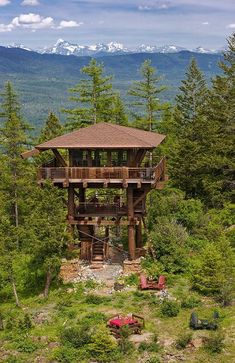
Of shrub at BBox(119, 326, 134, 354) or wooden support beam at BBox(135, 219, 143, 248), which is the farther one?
wooden support beam at BBox(135, 219, 143, 248)

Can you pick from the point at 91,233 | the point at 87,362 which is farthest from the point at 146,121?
the point at 87,362

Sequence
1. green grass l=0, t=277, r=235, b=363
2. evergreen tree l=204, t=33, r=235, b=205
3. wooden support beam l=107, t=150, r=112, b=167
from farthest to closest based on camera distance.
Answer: evergreen tree l=204, t=33, r=235, b=205
wooden support beam l=107, t=150, r=112, b=167
green grass l=0, t=277, r=235, b=363

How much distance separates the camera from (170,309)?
84.4 ft

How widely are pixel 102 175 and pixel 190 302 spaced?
9.74 meters

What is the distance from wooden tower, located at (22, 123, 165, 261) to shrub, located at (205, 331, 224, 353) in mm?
10950

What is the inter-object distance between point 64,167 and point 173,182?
16634 millimetres

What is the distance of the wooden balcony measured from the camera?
3141 cm

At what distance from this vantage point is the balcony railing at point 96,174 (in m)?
31.5

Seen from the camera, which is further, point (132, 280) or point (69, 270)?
point (69, 270)

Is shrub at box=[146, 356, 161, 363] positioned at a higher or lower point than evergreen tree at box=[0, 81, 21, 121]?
lower

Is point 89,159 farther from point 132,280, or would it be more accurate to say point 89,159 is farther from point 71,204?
point 132,280

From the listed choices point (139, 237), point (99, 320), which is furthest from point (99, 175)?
point (99, 320)

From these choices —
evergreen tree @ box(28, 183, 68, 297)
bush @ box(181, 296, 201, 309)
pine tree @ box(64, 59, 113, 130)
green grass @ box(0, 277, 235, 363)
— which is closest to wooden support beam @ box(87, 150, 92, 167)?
evergreen tree @ box(28, 183, 68, 297)

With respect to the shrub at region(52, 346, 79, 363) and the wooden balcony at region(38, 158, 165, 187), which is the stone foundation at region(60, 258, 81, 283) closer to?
the wooden balcony at region(38, 158, 165, 187)
